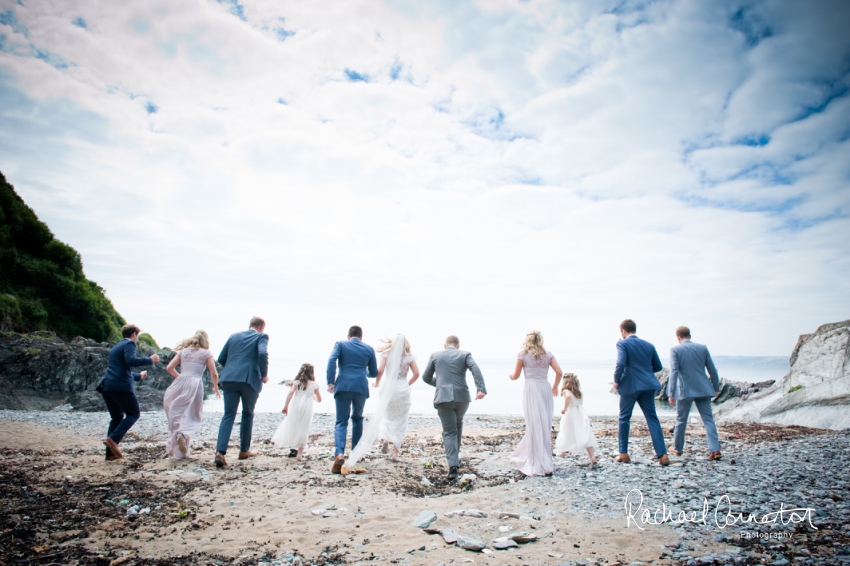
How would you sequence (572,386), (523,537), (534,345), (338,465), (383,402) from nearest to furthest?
(523,537), (338,465), (534,345), (383,402), (572,386)

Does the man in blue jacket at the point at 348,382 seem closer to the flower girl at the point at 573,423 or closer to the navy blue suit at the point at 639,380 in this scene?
the flower girl at the point at 573,423

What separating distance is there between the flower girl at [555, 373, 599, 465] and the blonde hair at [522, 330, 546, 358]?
4.30ft

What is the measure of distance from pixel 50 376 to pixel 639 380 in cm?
2537

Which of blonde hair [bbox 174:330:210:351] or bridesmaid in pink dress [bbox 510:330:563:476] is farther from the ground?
blonde hair [bbox 174:330:210:351]

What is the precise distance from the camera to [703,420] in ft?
27.3

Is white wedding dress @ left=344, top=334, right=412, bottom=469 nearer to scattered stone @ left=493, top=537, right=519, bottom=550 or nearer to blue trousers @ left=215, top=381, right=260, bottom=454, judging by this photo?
blue trousers @ left=215, top=381, right=260, bottom=454

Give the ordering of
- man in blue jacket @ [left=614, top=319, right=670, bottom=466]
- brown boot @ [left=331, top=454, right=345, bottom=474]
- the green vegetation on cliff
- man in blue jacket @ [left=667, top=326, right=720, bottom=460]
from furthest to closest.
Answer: the green vegetation on cliff → man in blue jacket @ [left=667, top=326, right=720, bottom=460] → man in blue jacket @ [left=614, top=319, right=670, bottom=466] → brown boot @ [left=331, top=454, right=345, bottom=474]

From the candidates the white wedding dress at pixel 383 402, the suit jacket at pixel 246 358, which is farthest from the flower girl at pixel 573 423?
the suit jacket at pixel 246 358

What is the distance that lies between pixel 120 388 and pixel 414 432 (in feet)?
32.7

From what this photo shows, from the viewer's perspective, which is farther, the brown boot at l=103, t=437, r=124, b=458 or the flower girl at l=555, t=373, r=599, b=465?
the flower girl at l=555, t=373, r=599, b=465

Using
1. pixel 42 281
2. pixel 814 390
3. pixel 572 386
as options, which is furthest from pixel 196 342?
pixel 42 281

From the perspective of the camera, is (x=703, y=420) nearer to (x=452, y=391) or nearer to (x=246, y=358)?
(x=452, y=391)

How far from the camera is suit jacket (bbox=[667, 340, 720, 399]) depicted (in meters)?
8.34

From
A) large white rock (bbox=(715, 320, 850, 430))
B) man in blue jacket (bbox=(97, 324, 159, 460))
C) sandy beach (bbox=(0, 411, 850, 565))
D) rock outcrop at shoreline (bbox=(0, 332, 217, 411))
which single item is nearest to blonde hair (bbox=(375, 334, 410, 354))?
sandy beach (bbox=(0, 411, 850, 565))
